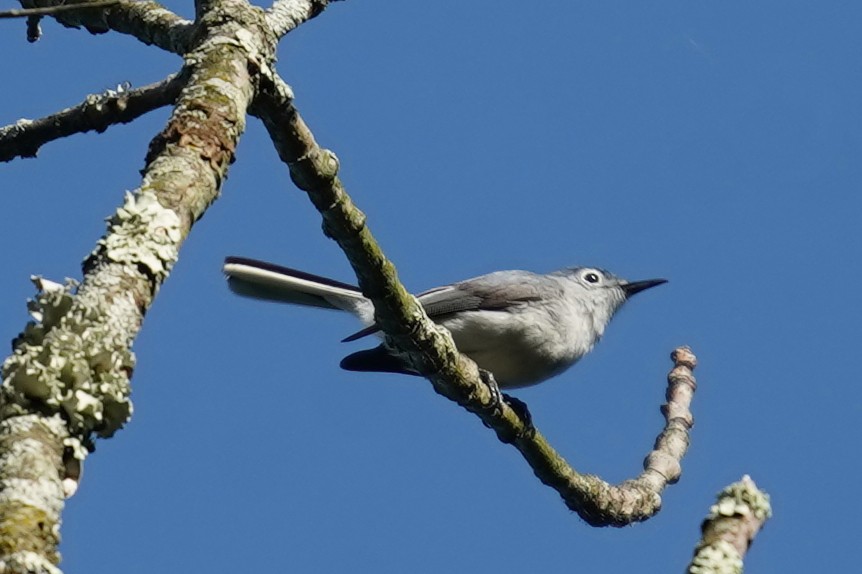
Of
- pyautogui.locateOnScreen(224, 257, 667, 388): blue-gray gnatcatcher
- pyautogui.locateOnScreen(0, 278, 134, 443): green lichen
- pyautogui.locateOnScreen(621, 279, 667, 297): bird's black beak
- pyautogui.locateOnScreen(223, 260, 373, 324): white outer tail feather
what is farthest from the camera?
pyautogui.locateOnScreen(621, 279, 667, 297): bird's black beak

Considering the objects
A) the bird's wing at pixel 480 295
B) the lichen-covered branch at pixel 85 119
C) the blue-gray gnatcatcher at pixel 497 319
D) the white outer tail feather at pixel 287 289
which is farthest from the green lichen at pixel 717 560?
the bird's wing at pixel 480 295

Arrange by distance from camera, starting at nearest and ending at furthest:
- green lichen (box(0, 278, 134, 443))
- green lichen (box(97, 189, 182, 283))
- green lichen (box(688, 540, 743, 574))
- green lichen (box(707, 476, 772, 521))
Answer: green lichen (box(0, 278, 134, 443)) → green lichen (box(97, 189, 182, 283)) → green lichen (box(688, 540, 743, 574)) → green lichen (box(707, 476, 772, 521))

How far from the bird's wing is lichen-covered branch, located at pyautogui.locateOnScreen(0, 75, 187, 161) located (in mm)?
2857

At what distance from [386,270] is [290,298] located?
2051 mm

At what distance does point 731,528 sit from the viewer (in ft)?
7.34

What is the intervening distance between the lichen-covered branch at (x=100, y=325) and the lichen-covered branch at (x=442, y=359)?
504 mm

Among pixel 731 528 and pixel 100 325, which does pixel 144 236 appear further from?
pixel 731 528

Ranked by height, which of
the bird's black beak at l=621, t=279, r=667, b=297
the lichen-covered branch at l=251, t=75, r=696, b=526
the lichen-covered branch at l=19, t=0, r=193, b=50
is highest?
the bird's black beak at l=621, t=279, r=667, b=297

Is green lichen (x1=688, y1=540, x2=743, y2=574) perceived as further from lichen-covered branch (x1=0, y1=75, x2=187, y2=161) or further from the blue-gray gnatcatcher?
the blue-gray gnatcatcher

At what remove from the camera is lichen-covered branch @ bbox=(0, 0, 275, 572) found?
141 cm

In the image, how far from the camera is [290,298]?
541 cm

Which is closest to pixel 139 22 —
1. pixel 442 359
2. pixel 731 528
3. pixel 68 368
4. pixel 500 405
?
pixel 442 359

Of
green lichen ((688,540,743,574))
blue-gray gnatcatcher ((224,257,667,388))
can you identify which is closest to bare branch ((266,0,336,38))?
green lichen ((688,540,743,574))

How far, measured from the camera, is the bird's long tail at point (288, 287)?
5047 millimetres
